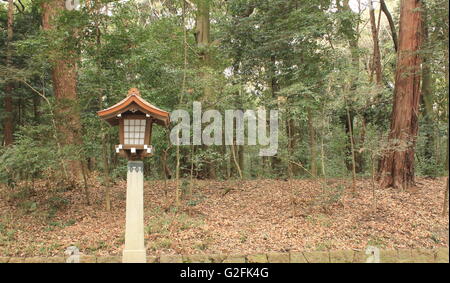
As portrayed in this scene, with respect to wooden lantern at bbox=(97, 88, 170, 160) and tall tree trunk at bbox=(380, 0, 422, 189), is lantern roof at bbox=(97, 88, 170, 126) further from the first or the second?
tall tree trunk at bbox=(380, 0, 422, 189)

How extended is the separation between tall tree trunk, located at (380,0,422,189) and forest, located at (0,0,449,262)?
0.03m

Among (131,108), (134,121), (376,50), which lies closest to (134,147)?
(134,121)

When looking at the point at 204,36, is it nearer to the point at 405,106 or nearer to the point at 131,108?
the point at 405,106

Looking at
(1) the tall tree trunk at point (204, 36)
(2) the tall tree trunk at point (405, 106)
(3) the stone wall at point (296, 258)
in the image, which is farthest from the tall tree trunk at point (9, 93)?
(2) the tall tree trunk at point (405, 106)

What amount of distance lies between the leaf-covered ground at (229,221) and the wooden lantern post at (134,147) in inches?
35.3

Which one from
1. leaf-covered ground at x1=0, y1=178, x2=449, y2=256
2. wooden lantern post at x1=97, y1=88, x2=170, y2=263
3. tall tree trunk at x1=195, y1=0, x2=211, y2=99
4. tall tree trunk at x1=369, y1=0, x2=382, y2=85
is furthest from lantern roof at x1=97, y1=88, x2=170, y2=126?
tall tree trunk at x1=369, y1=0, x2=382, y2=85

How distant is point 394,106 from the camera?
8.83m

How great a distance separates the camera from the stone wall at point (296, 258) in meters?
5.23

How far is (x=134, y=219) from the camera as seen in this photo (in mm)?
4785

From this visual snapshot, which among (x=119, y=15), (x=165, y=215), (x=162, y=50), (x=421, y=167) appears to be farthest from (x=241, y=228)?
(x=421, y=167)

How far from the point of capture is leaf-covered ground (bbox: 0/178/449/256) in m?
5.87

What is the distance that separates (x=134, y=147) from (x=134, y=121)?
1.29 ft

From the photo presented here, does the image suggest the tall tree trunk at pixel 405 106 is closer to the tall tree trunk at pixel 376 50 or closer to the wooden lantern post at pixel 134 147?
the tall tree trunk at pixel 376 50

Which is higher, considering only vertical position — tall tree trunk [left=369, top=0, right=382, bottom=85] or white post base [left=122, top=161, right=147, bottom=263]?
tall tree trunk [left=369, top=0, right=382, bottom=85]
